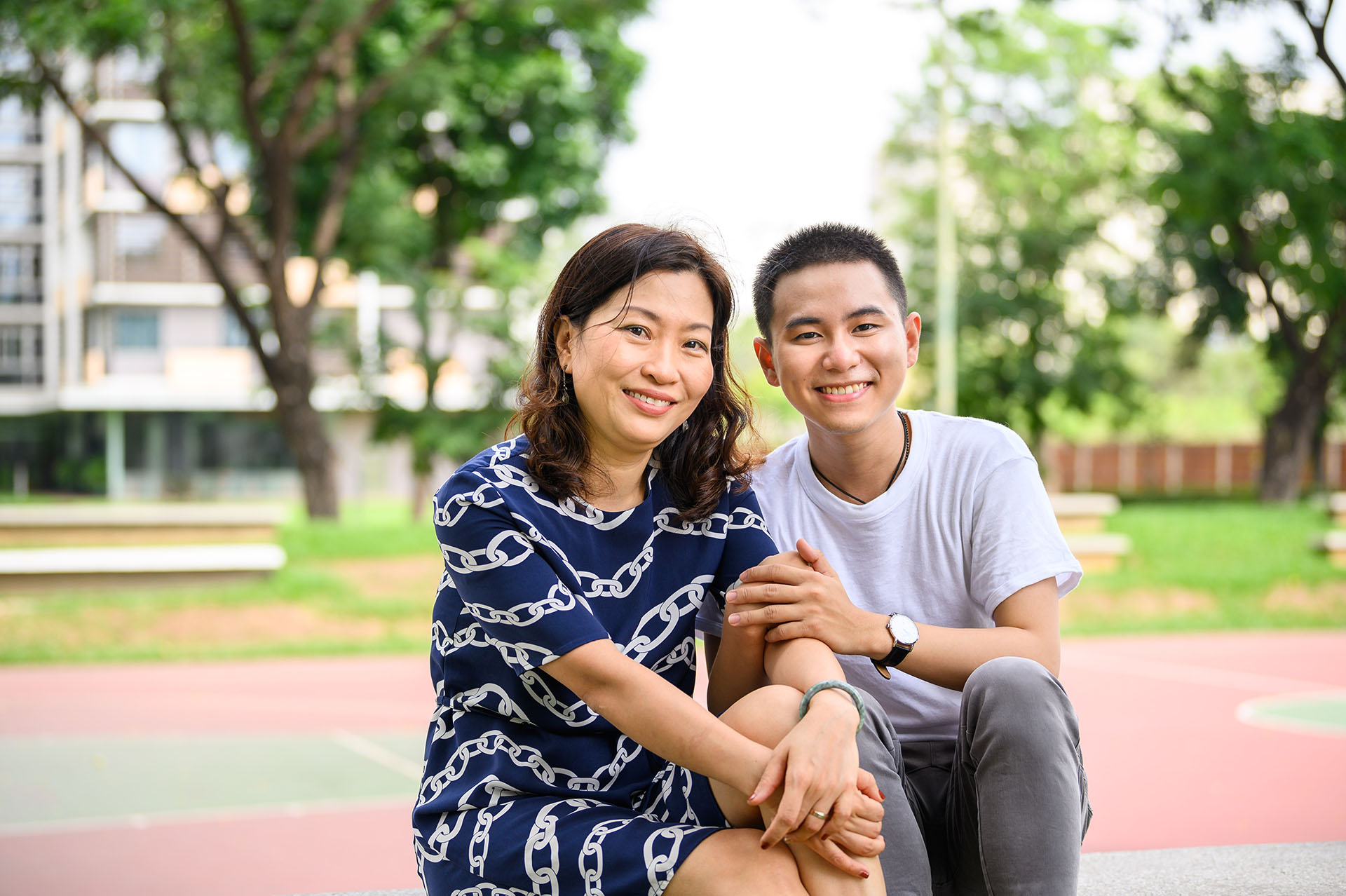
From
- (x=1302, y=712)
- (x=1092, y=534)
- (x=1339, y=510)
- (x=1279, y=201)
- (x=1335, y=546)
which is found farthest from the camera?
(x=1279, y=201)

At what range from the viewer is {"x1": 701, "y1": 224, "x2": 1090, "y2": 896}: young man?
1.96 m

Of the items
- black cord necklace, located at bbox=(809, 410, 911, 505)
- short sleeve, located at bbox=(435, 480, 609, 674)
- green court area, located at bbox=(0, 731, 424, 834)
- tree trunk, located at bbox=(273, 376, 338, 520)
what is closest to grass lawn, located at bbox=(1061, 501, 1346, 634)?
green court area, located at bbox=(0, 731, 424, 834)

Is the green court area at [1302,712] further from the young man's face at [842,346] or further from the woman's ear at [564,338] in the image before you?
the woman's ear at [564,338]

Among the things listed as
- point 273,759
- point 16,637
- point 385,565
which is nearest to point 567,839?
point 273,759

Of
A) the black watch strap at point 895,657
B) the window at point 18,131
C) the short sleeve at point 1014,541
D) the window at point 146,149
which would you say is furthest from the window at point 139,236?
the black watch strap at point 895,657

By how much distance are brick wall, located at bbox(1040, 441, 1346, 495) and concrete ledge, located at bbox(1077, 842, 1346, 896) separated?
31351 millimetres

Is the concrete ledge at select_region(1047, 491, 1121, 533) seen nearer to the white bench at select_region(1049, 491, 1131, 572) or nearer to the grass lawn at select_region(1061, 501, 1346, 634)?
the white bench at select_region(1049, 491, 1131, 572)

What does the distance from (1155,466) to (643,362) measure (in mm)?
35688

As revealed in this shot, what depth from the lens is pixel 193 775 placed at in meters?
6.15

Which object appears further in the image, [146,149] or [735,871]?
[146,149]

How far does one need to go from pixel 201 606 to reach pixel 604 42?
31.5 feet

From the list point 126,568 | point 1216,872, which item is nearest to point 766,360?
point 1216,872

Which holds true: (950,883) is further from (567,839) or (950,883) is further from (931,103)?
(931,103)

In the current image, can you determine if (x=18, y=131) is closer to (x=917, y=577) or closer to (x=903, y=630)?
(x=917, y=577)
